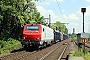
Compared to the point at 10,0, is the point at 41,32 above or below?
below

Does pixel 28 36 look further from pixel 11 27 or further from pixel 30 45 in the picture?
pixel 11 27

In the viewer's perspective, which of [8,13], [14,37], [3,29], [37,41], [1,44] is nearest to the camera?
[37,41]

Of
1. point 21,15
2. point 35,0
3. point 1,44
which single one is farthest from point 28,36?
point 35,0

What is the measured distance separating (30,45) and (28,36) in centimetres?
105

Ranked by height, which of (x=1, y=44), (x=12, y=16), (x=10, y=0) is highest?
(x=10, y=0)

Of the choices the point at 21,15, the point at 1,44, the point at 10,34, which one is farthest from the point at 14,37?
the point at 1,44

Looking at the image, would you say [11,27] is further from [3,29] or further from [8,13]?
[8,13]

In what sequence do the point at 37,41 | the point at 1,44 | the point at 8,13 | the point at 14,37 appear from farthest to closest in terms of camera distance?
the point at 14,37
the point at 8,13
the point at 1,44
the point at 37,41

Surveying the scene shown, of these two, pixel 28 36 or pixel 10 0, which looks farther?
pixel 10 0

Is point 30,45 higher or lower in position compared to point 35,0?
lower

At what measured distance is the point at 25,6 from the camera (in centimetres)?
4797

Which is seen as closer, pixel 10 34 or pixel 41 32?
pixel 41 32

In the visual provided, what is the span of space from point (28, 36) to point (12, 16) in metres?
9.86

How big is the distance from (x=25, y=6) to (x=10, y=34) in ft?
20.7
